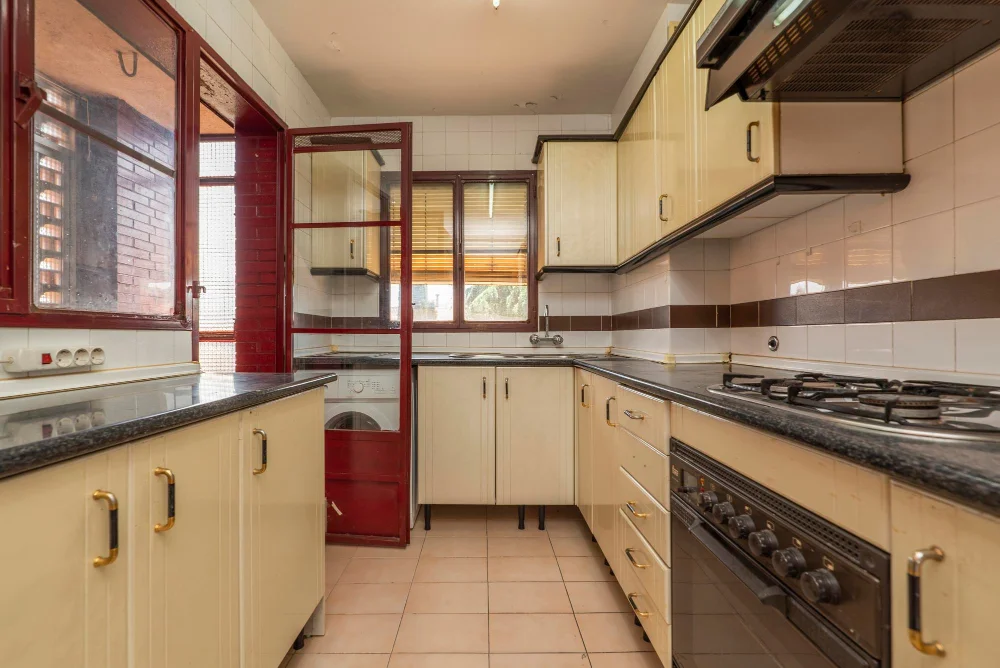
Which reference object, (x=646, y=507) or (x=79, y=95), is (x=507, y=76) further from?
(x=646, y=507)

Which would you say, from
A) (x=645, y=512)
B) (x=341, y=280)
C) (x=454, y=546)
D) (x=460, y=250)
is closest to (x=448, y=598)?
(x=454, y=546)

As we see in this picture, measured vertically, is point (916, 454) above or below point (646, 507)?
above

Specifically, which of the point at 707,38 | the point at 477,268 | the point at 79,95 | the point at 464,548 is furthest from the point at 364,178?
the point at 464,548

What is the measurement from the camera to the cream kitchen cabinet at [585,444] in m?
2.27

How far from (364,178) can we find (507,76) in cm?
113

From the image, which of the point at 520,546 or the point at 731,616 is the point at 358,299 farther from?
the point at 731,616

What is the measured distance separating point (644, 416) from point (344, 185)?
2.01m

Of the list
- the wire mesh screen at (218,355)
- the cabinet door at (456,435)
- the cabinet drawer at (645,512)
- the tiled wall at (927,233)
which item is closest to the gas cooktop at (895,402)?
the tiled wall at (927,233)

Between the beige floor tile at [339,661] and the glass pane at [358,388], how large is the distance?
1059mm

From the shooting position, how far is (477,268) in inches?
132

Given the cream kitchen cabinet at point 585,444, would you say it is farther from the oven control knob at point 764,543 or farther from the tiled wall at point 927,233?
the oven control knob at point 764,543

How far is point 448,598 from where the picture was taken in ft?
6.27

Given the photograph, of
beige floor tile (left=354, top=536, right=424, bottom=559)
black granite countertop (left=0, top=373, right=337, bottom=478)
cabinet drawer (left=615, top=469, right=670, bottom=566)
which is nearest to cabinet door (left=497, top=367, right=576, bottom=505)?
beige floor tile (left=354, top=536, right=424, bottom=559)

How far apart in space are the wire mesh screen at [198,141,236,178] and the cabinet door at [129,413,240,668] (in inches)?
114
